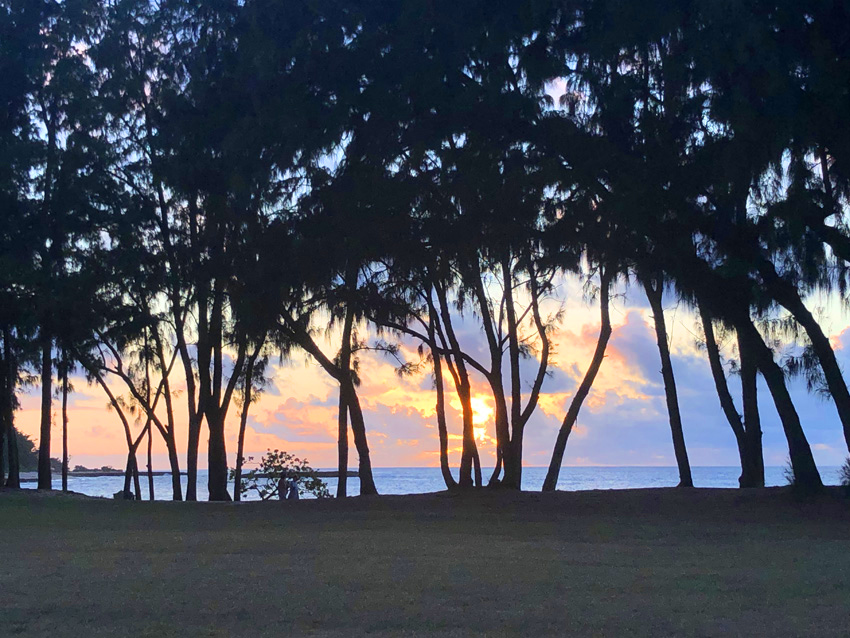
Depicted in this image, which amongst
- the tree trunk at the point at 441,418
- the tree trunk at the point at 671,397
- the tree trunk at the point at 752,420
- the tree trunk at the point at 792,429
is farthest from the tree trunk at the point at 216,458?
the tree trunk at the point at 792,429

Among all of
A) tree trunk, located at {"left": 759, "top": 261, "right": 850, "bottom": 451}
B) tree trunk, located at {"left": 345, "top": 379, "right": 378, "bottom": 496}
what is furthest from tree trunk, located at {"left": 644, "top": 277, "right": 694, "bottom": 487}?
tree trunk, located at {"left": 345, "top": 379, "right": 378, "bottom": 496}

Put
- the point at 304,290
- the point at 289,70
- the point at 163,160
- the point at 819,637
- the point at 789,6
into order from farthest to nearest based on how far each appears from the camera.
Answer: the point at 163,160
the point at 304,290
the point at 289,70
the point at 789,6
the point at 819,637

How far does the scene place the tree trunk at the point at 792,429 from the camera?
13664mm

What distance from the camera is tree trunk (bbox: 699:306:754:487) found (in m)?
17.0

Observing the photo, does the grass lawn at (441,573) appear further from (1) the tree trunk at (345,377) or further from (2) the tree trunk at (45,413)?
(2) the tree trunk at (45,413)

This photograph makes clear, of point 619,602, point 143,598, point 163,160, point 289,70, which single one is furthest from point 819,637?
point 163,160

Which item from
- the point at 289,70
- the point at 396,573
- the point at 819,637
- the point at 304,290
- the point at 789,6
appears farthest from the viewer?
the point at 304,290

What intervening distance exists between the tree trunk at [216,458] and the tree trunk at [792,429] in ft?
37.6

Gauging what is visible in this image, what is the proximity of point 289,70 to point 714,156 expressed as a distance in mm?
5871

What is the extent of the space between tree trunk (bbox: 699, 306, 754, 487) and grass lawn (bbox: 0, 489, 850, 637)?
11.0 ft

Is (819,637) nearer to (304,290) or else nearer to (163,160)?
(304,290)

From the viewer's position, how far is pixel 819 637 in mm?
5262

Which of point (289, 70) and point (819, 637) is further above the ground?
point (289, 70)

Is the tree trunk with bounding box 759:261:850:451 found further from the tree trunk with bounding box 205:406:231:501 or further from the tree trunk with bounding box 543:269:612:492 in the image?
the tree trunk with bounding box 205:406:231:501
